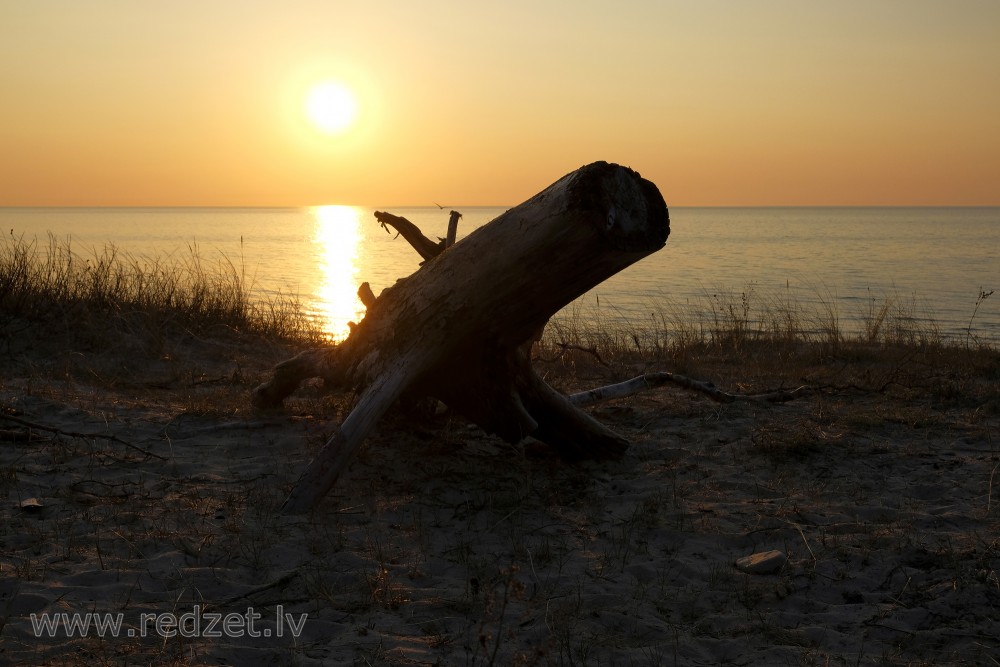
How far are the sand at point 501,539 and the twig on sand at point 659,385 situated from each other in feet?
0.43

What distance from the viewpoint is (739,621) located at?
311 cm

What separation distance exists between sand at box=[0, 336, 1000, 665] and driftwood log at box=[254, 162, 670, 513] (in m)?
0.30

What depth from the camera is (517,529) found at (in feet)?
13.2

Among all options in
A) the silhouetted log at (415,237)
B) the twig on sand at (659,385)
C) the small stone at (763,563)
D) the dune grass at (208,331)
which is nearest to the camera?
the small stone at (763,563)

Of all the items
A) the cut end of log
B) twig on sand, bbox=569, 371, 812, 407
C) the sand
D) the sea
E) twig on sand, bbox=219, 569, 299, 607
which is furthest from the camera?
the sea

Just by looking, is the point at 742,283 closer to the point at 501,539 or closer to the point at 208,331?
the point at 208,331

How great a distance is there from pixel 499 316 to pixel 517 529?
3.91 ft

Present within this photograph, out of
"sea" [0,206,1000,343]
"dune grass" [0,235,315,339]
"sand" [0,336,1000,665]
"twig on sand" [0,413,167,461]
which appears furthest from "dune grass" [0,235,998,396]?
"twig on sand" [0,413,167,461]

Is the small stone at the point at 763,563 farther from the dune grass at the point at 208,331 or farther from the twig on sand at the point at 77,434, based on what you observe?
the dune grass at the point at 208,331

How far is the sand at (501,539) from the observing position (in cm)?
290

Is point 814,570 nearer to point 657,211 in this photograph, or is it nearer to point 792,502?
point 792,502

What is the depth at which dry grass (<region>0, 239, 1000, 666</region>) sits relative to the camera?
2.93m

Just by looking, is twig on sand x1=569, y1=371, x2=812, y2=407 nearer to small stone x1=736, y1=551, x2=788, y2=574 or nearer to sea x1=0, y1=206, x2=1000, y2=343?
small stone x1=736, y1=551, x2=788, y2=574

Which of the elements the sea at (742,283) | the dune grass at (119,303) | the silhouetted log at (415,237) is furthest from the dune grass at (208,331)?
the silhouetted log at (415,237)
